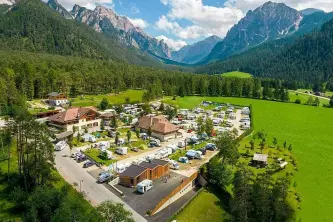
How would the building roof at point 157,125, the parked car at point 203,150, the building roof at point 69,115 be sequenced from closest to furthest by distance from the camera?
the parked car at point 203,150 < the building roof at point 157,125 < the building roof at point 69,115

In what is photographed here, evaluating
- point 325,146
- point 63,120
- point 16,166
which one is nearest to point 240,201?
point 16,166

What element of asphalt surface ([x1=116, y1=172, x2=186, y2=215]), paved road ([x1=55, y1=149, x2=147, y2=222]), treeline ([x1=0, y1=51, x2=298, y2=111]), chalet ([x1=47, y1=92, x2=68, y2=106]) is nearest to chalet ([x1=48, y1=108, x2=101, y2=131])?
treeline ([x1=0, y1=51, x2=298, y2=111])

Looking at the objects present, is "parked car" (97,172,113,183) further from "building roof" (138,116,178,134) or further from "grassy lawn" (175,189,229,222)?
"building roof" (138,116,178,134)

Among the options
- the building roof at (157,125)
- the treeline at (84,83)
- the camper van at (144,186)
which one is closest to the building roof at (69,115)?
the treeline at (84,83)

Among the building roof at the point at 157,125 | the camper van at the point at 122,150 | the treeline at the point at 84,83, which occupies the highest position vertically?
the treeline at the point at 84,83

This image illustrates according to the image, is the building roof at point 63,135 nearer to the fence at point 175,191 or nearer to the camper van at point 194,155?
the camper van at point 194,155

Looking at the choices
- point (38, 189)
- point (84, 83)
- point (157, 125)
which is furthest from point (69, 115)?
point (84, 83)

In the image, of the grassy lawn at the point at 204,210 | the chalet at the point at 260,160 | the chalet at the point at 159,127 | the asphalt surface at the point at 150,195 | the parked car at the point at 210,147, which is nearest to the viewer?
the grassy lawn at the point at 204,210

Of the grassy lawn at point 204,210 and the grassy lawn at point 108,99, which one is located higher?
the grassy lawn at point 108,99
